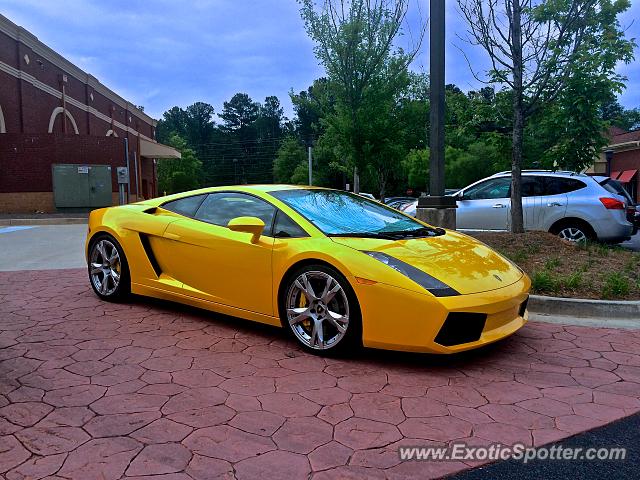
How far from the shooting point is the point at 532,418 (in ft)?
9.23

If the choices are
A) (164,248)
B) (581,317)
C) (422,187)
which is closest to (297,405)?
(164,248)

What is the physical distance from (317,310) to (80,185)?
76.9ft

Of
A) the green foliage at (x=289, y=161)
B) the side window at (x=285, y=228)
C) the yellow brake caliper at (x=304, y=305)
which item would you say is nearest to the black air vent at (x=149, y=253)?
the side window at (x=285, y=228)

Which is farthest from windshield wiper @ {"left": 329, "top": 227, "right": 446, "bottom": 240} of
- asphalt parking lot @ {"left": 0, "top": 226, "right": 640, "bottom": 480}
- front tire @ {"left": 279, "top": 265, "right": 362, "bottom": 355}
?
asphalt parking lot @ {"left": 0, "top": 226, "right": 640, "bottom": 480}

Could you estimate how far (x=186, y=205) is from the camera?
16.1 feet

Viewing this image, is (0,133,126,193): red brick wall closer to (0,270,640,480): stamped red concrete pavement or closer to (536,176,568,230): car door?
(536,176,568,230): car door

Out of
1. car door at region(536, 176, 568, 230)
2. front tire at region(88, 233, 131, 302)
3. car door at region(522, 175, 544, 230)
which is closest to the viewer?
front tire at region(88, 233, 131, 302)

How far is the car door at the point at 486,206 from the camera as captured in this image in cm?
947

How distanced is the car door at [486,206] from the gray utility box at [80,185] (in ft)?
62.7

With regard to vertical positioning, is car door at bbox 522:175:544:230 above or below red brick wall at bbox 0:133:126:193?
below

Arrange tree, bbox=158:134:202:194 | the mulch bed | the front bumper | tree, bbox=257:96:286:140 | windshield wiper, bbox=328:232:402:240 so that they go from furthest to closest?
tree, bbox=257:96:286:140, tree, bbox=158:134:202:194, the mulch bed, windshield wiper, bbox=328:232:402:240, the front bumper

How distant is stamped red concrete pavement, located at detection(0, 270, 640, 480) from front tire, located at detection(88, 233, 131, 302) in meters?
0.68

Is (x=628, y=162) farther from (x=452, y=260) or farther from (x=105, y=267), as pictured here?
(x=105, y=267)

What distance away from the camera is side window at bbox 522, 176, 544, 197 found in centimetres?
916
